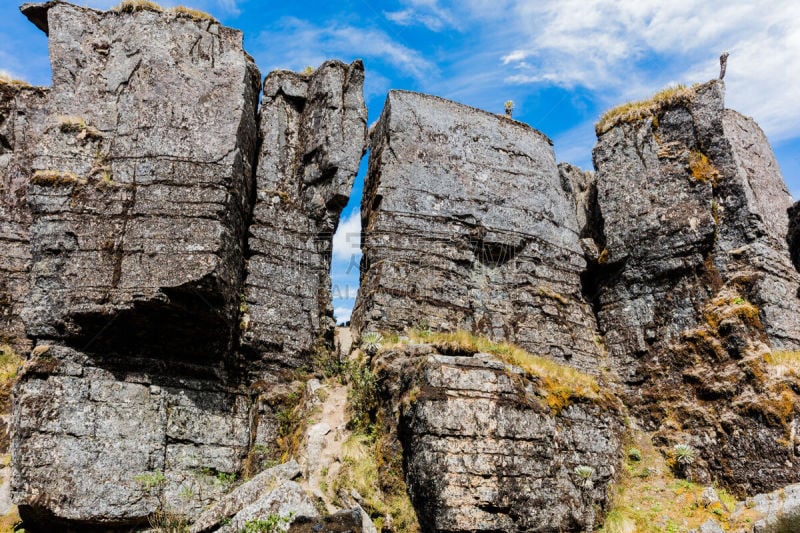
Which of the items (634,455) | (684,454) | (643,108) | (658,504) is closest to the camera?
(658,504)

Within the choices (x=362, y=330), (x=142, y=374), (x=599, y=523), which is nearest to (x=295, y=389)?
(x=362, y=330)

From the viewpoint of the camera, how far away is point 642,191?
48.1 ft

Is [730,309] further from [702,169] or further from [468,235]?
[468,235]

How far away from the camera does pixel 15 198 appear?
45.1 ft

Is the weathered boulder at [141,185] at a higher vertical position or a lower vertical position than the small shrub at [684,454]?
higher

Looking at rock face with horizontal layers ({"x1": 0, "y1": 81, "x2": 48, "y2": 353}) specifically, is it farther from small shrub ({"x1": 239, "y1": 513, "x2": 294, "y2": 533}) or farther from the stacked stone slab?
small shrub ({"x1": 239, "y1": 513, "x2": 294, "y2": 533})

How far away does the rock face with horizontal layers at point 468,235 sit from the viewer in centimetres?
1280

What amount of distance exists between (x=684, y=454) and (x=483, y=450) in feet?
15.4

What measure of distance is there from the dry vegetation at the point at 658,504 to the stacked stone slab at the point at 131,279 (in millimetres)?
6276

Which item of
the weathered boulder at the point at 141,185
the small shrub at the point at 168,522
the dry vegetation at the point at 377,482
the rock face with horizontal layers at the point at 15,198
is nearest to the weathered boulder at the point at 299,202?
the weathered boulder at the point at 141,185

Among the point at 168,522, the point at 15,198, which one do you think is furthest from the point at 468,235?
the point at 15,198

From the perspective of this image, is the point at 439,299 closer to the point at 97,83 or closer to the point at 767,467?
the point at 767,467

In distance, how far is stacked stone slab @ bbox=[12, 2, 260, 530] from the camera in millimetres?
9921

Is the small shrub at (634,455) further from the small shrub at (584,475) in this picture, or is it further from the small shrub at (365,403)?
the small shrub at (365,403)
